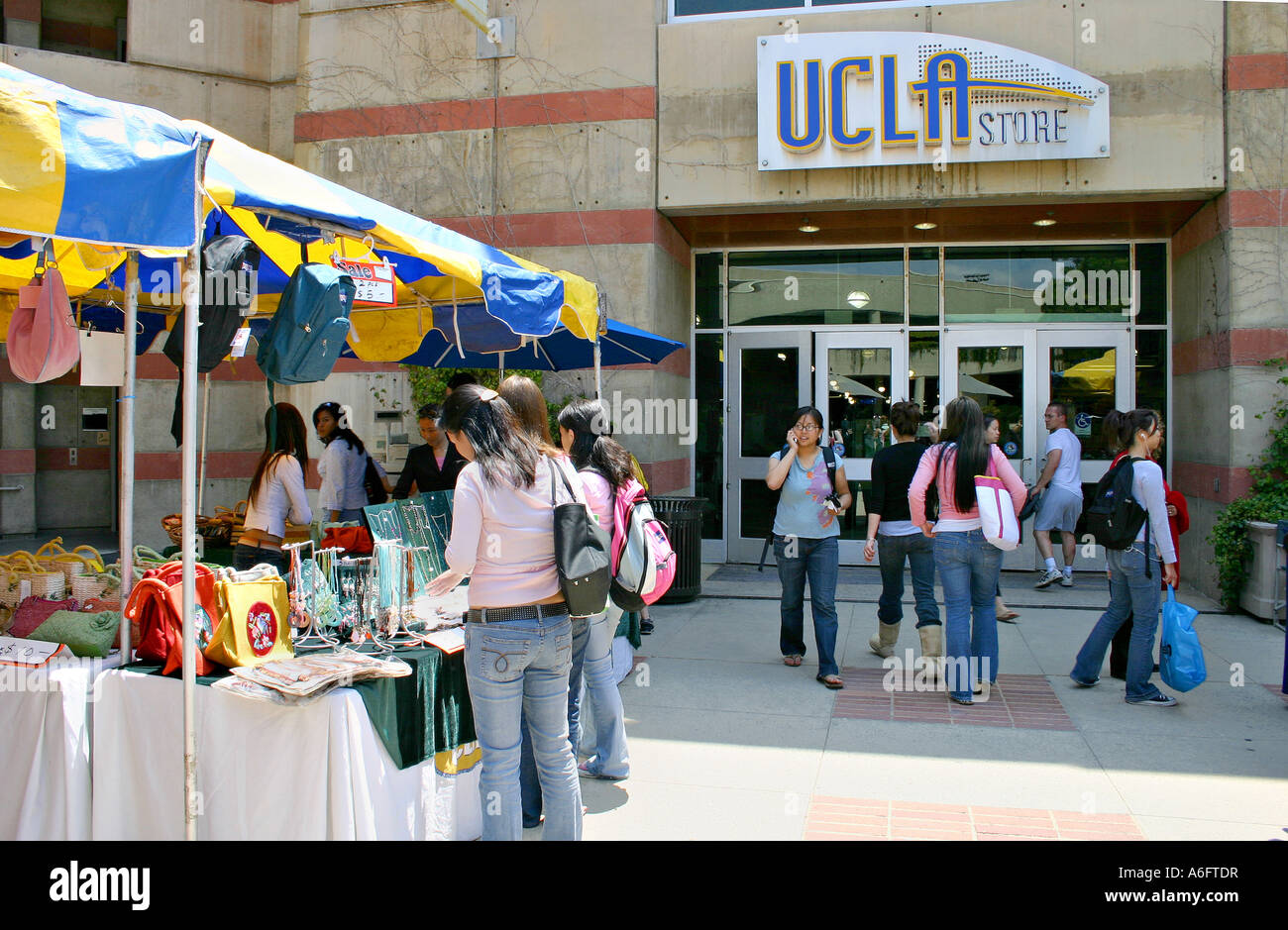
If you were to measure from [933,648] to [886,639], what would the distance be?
0.70 m

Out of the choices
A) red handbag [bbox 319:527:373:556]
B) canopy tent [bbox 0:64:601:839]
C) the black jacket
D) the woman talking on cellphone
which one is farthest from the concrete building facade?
canopy tent [bbox 0:64:601:839]

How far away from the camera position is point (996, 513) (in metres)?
5.85

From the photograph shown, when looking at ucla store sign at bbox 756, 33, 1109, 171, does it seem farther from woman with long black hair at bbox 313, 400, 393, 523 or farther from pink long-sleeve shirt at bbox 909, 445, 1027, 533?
woman with long black hair at bbox 313, 400, 393, 523

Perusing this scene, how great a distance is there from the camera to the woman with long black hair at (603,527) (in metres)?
4.34

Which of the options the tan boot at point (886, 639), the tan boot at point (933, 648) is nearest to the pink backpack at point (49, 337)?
the tan boot at point (933, 648)

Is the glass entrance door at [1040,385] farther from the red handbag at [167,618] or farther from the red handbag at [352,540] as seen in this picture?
the red handbag at [167,618]

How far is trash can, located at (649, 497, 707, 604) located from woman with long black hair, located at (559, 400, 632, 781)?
3978 mm

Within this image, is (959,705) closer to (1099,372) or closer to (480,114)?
(1099,372)

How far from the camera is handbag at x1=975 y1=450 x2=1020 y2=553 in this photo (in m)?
5.81

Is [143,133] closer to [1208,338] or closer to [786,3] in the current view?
[786,3]

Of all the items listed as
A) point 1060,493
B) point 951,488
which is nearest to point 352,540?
point 951,488

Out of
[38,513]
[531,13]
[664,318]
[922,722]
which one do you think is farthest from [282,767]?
[38,513]

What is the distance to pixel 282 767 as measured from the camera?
11.8ft
